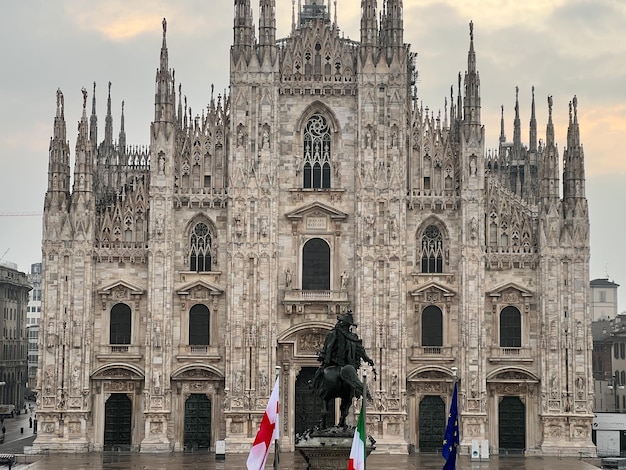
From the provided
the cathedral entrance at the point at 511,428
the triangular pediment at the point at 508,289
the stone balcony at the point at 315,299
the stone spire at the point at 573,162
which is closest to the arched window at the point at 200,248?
the stone balcony at the point at 315,299

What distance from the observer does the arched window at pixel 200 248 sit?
233 feet

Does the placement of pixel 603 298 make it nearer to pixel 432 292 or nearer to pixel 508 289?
pixel 508 289

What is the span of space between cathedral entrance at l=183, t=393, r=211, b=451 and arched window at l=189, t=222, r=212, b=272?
7342 mm

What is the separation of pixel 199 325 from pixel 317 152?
12.1 meters

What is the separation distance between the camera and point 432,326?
70562 millimetres

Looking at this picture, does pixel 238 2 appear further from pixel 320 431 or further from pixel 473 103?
pixel 320 431

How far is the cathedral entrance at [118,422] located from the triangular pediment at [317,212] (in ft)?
46.6

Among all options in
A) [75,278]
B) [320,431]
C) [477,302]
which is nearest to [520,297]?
[477,302]

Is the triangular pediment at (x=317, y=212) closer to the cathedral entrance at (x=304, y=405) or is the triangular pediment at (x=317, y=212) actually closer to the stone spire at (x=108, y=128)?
the cathedral entrance at (x=304, y=405)

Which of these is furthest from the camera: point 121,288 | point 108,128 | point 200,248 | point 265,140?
point 108,128

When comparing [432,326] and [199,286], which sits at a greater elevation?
[199,286]

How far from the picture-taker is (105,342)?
7019cm

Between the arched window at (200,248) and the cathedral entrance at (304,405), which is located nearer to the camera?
the cathedral entrance at (304,405)

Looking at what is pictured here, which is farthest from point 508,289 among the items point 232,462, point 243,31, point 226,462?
point 243,31
